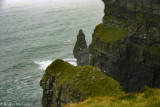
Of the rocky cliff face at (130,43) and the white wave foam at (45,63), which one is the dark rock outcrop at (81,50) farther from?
the rocky cliff face at (130,43)

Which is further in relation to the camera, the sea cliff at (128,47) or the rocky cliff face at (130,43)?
the rocky cliff face at (130,43)

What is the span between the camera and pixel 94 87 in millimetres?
19250

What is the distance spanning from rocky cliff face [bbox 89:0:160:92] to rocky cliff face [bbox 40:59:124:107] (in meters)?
21.4

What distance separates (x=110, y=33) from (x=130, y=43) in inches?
210

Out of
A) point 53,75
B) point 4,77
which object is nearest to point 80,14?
point 4,77

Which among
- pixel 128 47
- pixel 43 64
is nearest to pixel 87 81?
pixel 128 47

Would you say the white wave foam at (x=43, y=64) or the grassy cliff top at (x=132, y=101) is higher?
the grassy cliff top at (x=132, y=101)

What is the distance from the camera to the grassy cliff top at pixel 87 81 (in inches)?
741

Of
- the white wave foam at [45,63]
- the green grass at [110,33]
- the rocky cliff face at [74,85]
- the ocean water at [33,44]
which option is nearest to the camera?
the rocky cliff face at [74,85]

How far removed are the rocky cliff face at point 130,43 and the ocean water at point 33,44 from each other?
19.1m

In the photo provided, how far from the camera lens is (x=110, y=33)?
4644cm

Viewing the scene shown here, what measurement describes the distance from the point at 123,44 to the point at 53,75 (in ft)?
77.5

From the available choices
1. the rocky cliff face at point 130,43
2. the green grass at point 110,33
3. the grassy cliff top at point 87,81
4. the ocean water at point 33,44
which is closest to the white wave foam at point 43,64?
the ocean water at point 33,44

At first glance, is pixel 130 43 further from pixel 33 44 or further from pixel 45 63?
pixel 33 44
